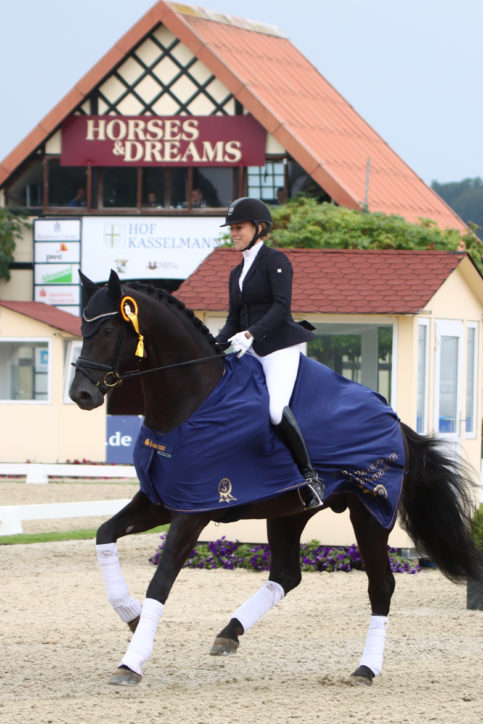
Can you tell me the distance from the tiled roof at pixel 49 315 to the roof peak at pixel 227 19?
7781 millimetres

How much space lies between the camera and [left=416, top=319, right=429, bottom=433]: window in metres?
12.1

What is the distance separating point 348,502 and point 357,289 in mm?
4811

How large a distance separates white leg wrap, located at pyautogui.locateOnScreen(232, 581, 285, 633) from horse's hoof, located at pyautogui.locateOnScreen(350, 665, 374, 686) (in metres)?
0.71

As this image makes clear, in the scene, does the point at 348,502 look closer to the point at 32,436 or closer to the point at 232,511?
the point at 232,511

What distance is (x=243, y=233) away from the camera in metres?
7.12

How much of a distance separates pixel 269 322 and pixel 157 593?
158 centimetres

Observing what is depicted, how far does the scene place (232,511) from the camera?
6773 millimetres

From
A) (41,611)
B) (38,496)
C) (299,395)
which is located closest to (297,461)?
(299,395)

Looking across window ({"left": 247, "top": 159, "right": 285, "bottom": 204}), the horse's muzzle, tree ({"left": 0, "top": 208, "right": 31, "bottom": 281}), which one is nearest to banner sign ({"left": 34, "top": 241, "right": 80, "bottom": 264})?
tree ({"left": 0, "top": 208, "right": 31, "bottom": 281})

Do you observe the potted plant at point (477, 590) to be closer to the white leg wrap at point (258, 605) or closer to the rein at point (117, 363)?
the white leg wrap at point (258, 605)

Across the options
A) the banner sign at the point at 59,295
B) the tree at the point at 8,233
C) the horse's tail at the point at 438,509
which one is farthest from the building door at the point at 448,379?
the tree at the point at 8,233

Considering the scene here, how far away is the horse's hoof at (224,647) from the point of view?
7.33 metres

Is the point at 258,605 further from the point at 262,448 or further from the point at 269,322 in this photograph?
the point at 269,322

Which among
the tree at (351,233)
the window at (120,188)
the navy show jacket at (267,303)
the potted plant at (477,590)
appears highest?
the window at (120,188)
